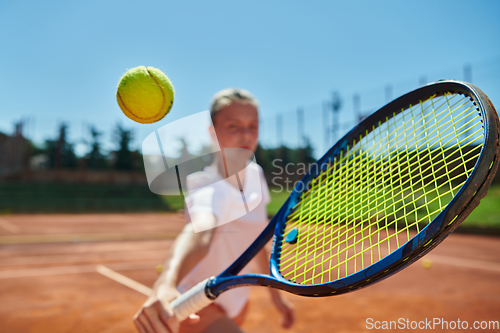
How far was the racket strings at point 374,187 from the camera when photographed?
4.11 ft

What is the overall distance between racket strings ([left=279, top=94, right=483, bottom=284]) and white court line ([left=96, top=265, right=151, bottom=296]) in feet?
10.5

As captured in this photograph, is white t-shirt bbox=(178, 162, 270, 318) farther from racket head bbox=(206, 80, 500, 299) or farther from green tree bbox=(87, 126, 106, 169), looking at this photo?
green tree bbox=(87, 126, 106, 169)

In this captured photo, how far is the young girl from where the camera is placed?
52.8 inches

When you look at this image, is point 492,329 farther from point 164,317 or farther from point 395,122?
point 164,317

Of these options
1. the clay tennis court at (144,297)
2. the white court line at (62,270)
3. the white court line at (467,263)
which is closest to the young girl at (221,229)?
the clay tennis court at (144,297)

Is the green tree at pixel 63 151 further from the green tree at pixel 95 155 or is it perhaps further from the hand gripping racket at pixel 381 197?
the hand gripping racket at pixel 381 197

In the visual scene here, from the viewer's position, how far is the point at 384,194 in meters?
1.33

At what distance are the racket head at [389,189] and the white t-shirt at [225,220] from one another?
0.59ft

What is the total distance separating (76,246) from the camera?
758cm

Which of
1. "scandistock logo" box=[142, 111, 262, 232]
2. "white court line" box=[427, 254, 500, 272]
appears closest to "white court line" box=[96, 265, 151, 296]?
"scandistock logo" box=[142, 111, 262, 232]

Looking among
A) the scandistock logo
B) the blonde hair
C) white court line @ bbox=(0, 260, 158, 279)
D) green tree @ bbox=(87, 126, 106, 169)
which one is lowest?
green tree @ bbox=(87, 126, 106, 169)

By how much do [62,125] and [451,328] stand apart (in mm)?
25759

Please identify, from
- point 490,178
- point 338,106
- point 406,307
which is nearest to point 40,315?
point 406,307

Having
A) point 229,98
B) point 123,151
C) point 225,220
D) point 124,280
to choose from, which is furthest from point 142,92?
point 123,151
